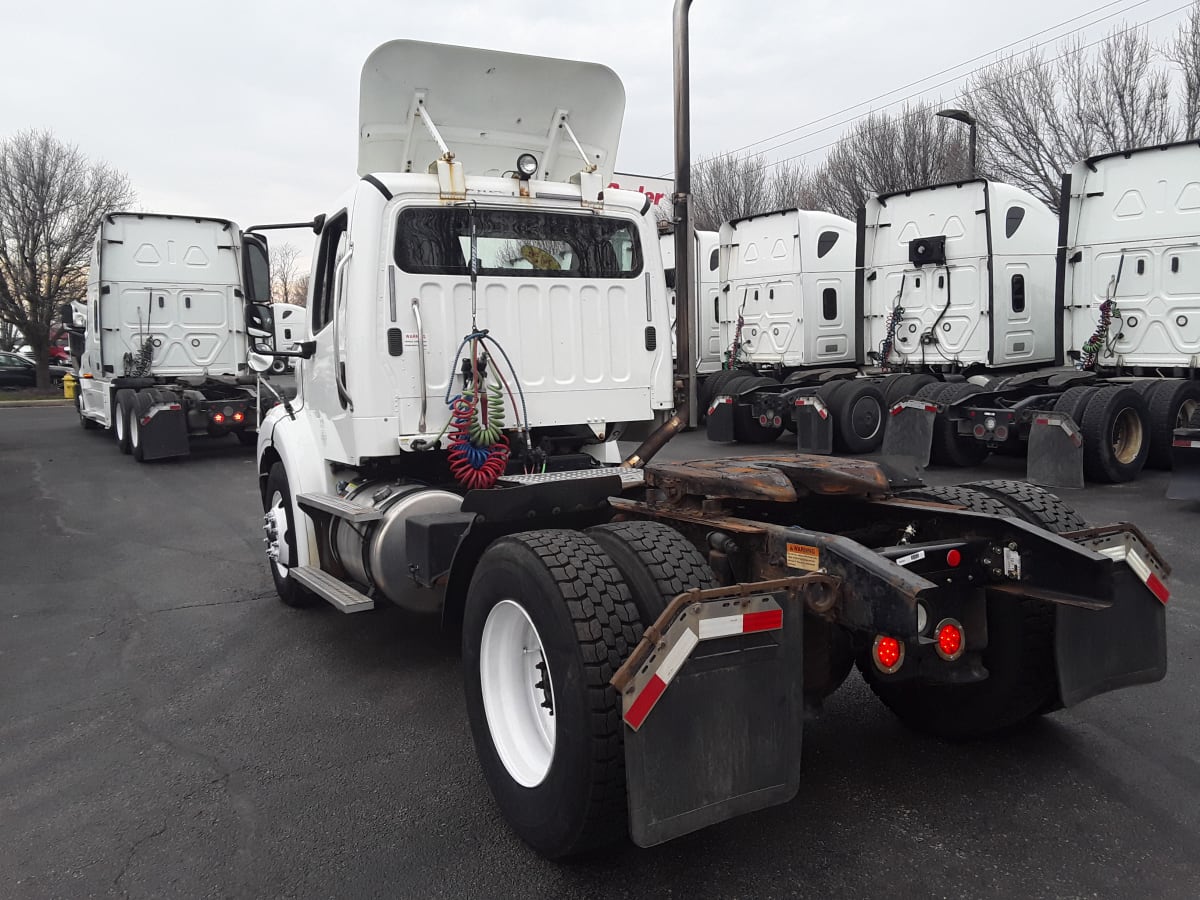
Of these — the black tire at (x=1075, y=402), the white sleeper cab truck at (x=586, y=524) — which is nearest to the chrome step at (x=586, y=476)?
the white sleeper cab truck at (x=586, y=524)

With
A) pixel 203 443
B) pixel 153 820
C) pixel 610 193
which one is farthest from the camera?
pixel 203 443

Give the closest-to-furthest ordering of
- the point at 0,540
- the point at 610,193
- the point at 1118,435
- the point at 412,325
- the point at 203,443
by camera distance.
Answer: the point at 412,325
the point at 610,193
the point at 0,540
the point at 1118,435
the point at 203,443

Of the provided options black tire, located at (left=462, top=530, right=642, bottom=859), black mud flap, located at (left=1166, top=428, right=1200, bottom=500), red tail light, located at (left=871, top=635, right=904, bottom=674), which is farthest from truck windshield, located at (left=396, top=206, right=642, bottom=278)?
black mud flap, located at (left=1166, top=428, right=1200, bottom=500)

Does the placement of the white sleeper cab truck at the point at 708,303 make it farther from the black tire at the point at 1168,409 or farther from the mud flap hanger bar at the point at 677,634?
the mud flap hanger bar at the point at 677,634

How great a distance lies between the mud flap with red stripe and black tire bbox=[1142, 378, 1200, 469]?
26.8 ft

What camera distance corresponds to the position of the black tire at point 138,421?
1385 cm

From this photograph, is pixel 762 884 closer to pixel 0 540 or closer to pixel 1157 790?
pixel 1157 790

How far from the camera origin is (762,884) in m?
2.85

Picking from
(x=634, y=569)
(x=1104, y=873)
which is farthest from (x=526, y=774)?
(x=1104, y=873)

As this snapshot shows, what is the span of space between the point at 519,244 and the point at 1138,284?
8829 mm

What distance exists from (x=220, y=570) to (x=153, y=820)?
4285mm

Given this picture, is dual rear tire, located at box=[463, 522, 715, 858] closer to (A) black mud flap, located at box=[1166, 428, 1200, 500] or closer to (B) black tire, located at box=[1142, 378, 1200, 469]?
(A) black mud flap, located at box=[1166, 428, 1200, 500]

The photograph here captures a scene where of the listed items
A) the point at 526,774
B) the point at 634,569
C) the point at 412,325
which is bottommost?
the point at 526,774

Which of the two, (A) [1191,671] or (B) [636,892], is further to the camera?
(A) [1191,671]
